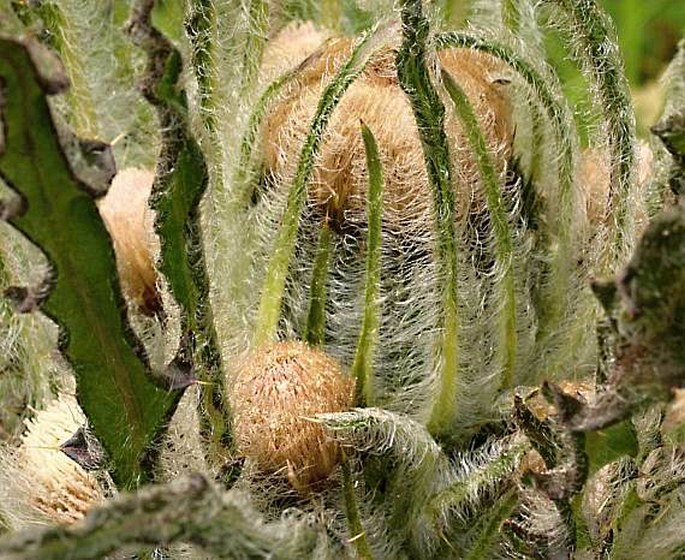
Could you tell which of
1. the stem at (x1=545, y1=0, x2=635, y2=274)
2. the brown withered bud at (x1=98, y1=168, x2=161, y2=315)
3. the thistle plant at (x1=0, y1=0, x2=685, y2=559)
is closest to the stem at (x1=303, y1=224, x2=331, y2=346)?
the thistle plant at (x1=0, y1=0, x2=685, y2=559)

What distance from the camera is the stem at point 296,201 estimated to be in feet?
4.70

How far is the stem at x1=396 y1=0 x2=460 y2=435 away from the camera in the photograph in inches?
51.8

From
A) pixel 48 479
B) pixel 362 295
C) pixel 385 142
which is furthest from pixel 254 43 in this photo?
pixel 48 479

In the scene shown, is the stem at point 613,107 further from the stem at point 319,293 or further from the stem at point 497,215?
the stem at point 319,293

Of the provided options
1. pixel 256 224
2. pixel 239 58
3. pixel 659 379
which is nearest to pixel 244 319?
pixel 256 224

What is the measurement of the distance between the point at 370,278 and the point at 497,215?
0.59 ft

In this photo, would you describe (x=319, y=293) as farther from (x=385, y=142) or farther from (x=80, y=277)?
(x=80, y=277)

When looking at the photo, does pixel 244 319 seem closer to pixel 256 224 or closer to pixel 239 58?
pixel 256 224

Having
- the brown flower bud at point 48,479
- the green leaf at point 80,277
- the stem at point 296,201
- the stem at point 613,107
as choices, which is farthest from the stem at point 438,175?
the brown flower bud at point 48,479

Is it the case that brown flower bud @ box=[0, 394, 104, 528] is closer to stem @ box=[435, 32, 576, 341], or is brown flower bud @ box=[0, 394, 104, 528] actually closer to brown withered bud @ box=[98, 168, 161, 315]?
brown withered bud @ box=[98, 168, 161, 315]

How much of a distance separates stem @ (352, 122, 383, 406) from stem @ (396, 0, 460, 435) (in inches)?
2.7

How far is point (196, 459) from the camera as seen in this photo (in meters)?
1.43

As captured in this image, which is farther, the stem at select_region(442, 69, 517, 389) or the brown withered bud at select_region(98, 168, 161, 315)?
the brown withered bud at select_region(98, 168, 161, 315)

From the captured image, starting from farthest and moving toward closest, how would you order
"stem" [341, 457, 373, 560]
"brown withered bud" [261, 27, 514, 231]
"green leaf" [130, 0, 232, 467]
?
"brown withered bud" [261, 27, 514, 231] → "stem" [341, 457, 373, 560] → "green leaf" [130, 0, 232, 467]
